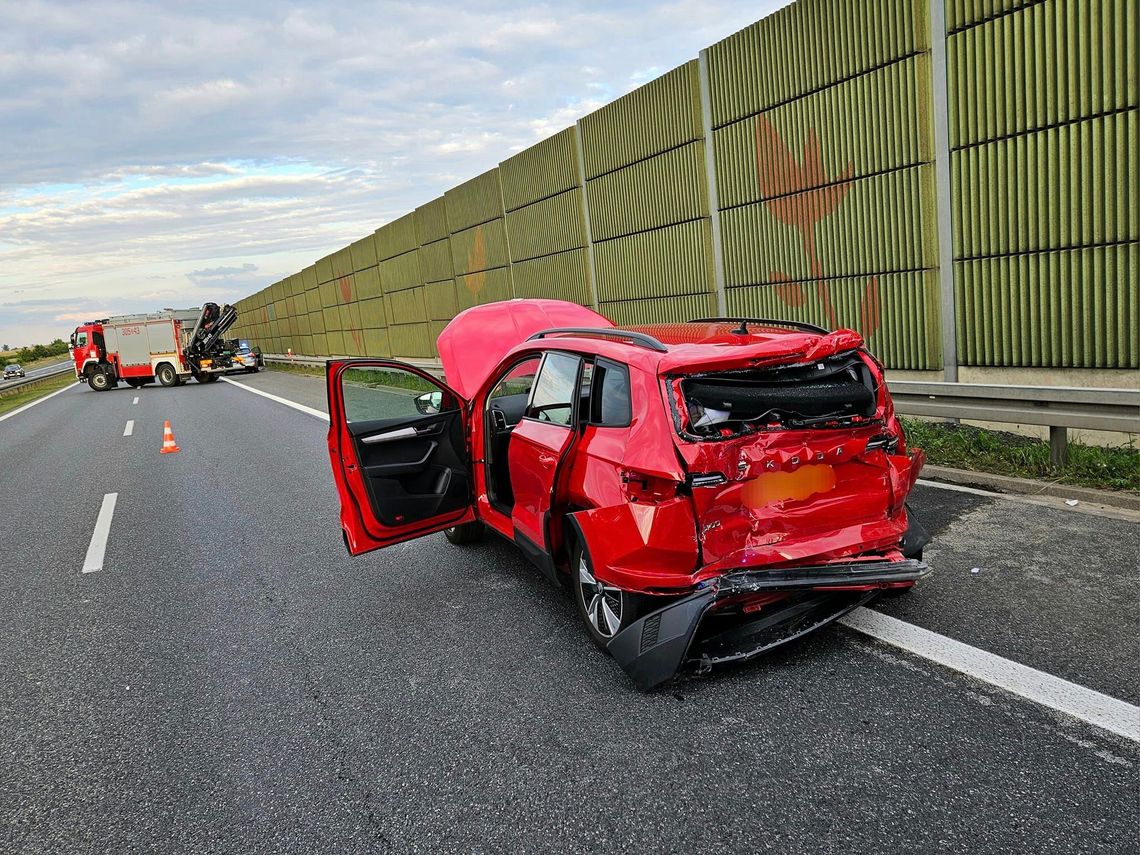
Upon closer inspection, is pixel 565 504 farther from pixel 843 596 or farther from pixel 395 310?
pixel 395 310

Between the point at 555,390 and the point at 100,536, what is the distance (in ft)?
17.4

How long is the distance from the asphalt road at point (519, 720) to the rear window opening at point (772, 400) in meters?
1.09

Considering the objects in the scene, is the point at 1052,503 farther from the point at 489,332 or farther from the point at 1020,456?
the point at 489,332

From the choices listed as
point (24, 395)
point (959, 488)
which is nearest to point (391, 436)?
point (959, 488)

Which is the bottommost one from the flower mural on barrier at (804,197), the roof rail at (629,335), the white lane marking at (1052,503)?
the white lane marking at (1052,503)

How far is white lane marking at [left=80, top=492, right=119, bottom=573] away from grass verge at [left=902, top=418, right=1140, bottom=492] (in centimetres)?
703

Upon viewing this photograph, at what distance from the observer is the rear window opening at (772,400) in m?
3.61

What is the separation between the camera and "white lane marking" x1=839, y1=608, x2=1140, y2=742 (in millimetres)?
3047

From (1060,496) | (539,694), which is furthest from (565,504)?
(1060,496)

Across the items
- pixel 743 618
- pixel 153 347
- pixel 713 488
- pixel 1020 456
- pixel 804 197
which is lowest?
pixel 1020 456


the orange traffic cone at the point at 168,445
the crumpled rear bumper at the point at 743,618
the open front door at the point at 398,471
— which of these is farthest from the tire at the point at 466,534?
the orange traffic cone at the point at 168,445

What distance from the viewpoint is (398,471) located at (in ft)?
17.5

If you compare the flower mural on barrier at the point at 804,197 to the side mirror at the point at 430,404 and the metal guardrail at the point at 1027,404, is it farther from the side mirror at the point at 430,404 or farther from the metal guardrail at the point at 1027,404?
the side mirror at the point at 430,404

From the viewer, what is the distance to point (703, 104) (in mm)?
11297
